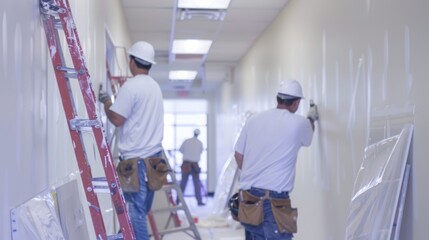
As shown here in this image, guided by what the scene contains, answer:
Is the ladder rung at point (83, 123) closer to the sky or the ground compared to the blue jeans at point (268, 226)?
Answer: closer to the sky

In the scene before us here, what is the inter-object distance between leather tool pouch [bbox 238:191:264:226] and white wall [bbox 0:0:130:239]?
1.08m

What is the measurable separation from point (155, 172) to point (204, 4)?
2888 mm

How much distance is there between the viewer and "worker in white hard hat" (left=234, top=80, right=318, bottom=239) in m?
3.49

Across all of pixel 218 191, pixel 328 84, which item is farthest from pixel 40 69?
pixel 218 191

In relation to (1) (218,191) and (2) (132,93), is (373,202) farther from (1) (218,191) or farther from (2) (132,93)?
(1) (218,191)

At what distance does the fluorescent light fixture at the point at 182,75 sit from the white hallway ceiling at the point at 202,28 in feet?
2.03

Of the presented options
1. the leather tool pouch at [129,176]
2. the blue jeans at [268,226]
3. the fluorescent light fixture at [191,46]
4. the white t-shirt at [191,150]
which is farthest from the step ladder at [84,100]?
the white t-shirt at [191,150]

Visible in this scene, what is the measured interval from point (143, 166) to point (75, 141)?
4.12 ft

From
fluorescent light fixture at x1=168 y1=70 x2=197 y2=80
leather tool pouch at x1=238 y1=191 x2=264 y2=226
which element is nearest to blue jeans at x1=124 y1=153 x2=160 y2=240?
leather tool pouch at x1=238 y1=191 x2=264 y2=226

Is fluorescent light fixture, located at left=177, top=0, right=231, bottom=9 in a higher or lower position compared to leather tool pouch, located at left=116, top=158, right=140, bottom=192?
higher

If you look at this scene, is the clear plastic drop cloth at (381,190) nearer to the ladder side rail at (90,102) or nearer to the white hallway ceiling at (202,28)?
the ladder side rail at (90,102)

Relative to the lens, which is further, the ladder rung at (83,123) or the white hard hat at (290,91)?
the white hard hat at (290,91)

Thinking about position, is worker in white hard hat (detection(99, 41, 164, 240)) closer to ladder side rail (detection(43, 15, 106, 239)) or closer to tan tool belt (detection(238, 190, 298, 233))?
tan tool belt (detection(238, 190, 298, 233))

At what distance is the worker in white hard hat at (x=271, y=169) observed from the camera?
3.49 metres
